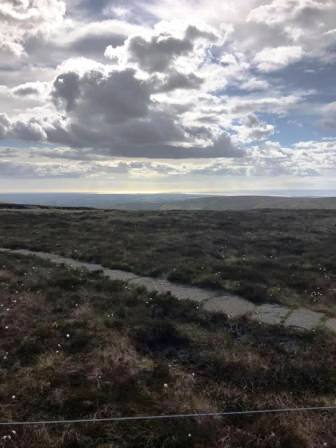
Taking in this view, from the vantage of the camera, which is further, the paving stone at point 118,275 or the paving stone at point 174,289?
the paving stone at point 118,275

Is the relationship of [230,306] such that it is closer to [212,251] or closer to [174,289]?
[174,289]

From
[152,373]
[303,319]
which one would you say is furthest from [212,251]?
[152,373]

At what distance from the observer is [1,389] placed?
8391 millimetres

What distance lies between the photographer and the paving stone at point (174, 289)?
15216 mm

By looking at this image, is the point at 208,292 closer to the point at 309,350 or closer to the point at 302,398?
the point at 309,350

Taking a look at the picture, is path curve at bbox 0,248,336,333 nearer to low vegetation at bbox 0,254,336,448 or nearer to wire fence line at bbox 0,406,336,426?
low vegetation at bbox 0,254,336,448

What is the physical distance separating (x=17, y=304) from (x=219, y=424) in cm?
844

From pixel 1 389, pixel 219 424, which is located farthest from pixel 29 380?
pixel 219 424

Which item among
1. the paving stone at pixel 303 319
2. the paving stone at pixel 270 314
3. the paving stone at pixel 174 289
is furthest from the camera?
the paving stone at pixel 174 289

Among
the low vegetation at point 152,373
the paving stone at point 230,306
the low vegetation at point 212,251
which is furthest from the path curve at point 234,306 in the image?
the low vegetation at point 152,373

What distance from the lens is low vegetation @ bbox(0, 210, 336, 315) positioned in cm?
1633

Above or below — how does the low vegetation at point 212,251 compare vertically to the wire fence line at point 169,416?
above

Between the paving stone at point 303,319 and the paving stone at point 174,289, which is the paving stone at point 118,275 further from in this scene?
the paving stone at point 303,319

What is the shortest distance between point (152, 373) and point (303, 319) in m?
6.06
